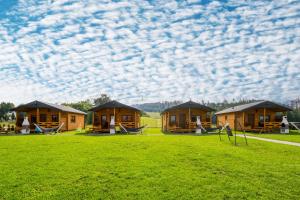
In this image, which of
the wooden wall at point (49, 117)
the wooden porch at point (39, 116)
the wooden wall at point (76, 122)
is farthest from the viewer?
the wooden wall at point (76, 122)

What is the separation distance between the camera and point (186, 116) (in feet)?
111

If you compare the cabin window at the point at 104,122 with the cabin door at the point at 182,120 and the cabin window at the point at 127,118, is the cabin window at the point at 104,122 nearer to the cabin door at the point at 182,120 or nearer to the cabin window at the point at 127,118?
the cabin window at the point at 127,118

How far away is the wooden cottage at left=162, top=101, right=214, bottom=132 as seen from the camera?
31781mm

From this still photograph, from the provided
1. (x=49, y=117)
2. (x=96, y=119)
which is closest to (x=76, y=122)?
(x=49, y=117)

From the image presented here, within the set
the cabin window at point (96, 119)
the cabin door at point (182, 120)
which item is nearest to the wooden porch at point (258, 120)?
the cabin door at point (182, 120)

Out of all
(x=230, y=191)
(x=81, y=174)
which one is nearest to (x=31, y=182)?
(x=81, y=174)

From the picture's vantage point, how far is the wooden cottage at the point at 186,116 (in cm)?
3178

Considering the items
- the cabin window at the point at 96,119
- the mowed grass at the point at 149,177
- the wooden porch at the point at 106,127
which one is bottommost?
Result: the mowed grass at the point at 149,177

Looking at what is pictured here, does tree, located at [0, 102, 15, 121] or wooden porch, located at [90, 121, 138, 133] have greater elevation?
tree, located at [0, 102, 15, 121]

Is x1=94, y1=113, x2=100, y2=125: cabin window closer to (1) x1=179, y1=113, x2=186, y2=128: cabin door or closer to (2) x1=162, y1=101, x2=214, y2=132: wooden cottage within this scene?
(2) x1=162, y1=101, x2=214, y2=132: wooden cottage

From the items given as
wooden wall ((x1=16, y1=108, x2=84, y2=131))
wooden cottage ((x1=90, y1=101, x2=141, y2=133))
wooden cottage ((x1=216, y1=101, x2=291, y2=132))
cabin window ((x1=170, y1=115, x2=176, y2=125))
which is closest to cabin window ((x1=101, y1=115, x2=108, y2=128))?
wooden cottage ((x1=90, y1=101, x2=141, y2=133))

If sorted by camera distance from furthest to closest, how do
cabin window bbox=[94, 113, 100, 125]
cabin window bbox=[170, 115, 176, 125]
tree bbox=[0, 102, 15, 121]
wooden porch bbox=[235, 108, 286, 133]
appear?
tree bbox=[0, 102, 15, 121]
cabin window bbox=[94, 113, 100, 125]
cabin window bbox=[170, 115, 176, 125]
wooden porch bbox=[235, 108, 286, 133]

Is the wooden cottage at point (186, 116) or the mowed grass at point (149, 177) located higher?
the wooden cottage at point (186, 116)

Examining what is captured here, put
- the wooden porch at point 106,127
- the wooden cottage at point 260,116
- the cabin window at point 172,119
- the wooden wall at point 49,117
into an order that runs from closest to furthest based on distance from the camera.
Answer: the wooden porch at point 106,127, the wooden wall at point 49,117, the wooden cottage at point 260,116, the cabin window at point 172,119
